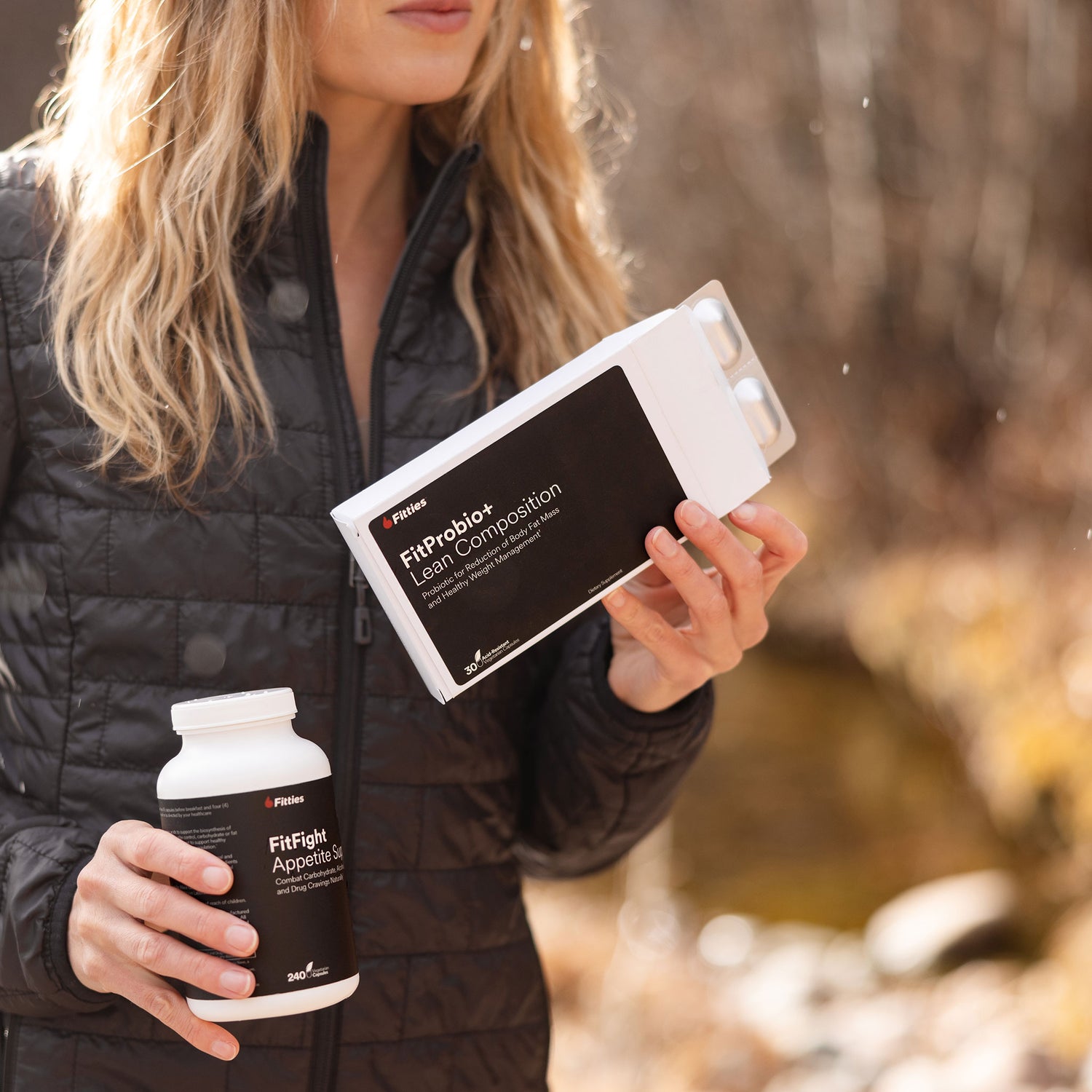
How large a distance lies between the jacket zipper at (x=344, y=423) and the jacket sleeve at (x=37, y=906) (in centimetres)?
21

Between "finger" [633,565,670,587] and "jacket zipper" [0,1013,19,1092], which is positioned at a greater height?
"finger" [633,565,670,587]

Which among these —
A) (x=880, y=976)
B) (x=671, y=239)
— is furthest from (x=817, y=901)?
(x=671, y=239)

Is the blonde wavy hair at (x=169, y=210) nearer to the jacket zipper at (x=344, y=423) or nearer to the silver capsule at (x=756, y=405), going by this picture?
the jacket zipper at (x=344, y=423)

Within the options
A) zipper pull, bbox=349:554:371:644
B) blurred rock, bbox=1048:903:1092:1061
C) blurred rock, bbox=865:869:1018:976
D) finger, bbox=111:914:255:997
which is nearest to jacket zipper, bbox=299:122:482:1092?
zipper pull, bbox=349:554:371:644

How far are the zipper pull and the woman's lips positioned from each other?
510 mm

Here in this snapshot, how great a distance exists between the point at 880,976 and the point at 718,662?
3.37 metres

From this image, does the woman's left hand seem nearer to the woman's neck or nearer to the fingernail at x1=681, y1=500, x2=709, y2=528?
the fingernail at x1=681, y1=500, x2=709, y2=528

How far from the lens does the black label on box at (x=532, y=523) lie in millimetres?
947

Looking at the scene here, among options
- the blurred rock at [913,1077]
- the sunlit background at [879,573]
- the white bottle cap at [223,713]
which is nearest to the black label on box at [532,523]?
the white bottle cap at [223,713]

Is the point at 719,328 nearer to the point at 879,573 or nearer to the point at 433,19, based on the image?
the point at 433,19

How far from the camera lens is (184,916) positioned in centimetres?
83

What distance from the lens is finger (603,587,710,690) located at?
40.2 inches

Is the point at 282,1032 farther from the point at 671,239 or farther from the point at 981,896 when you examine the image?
the point at 671,239

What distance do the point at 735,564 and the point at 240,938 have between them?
0.50m
